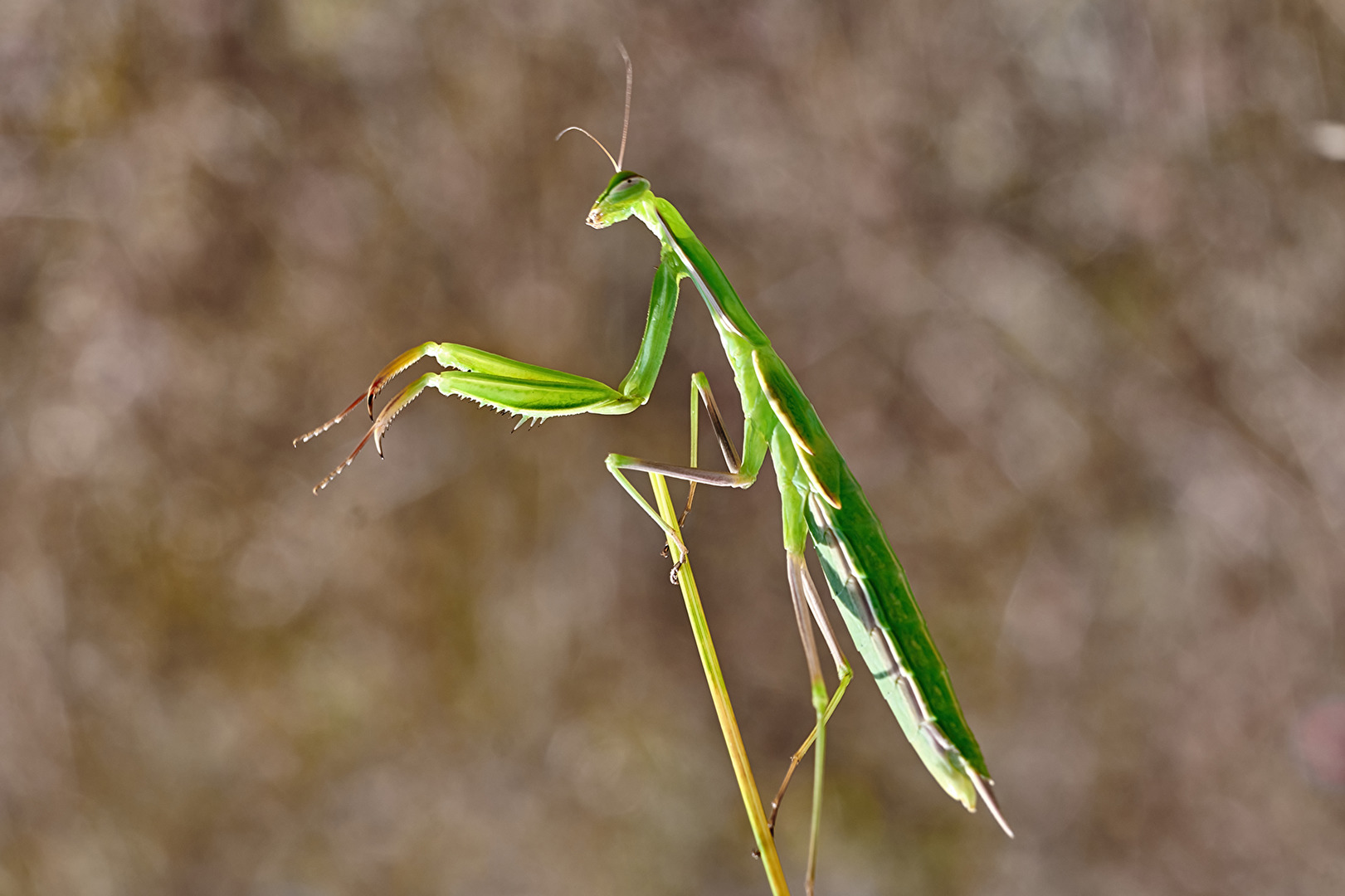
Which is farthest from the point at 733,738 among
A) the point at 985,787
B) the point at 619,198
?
the point at 619,198

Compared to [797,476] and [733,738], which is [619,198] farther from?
[733,738]

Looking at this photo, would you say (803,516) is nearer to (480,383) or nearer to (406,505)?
(480,383)

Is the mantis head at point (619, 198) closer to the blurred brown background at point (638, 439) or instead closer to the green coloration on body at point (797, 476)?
the green coloration on body at point (797, 476)

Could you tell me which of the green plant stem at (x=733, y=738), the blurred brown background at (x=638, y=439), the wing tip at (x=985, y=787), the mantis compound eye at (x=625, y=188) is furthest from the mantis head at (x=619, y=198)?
the blurred brown background at (x=638, y=439)

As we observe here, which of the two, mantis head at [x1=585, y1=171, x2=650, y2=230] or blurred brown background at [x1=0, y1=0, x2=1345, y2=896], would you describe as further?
blurred brown background at [x1=0, y1=0, x2=1345, y2=896]

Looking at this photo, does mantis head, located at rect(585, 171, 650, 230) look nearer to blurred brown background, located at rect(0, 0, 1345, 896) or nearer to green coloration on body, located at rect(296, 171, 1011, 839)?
green coloration on body, located at rect(296, 171, 1011, 839)

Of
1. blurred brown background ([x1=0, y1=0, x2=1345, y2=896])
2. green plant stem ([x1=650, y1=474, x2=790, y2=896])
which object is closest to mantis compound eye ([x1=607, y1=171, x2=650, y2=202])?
green plant stem ([x1=650, y1=474, x2=790, y2=896])

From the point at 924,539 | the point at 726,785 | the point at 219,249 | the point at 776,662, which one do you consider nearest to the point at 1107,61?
the point at 924,539
